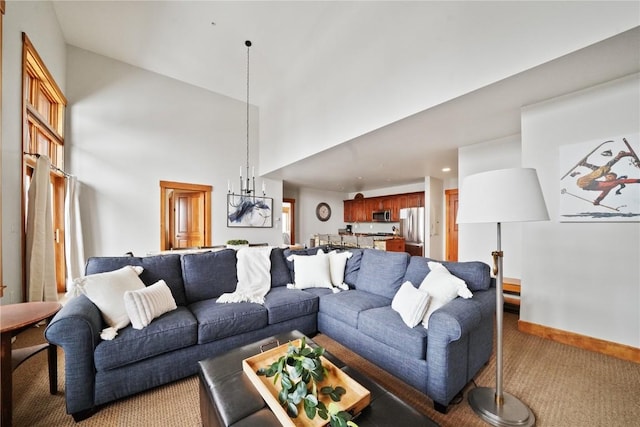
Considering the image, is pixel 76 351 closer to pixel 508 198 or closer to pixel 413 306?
pixel 413 306

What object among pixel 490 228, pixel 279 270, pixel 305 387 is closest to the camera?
pixel 305 387

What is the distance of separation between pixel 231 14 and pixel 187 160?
2641mm

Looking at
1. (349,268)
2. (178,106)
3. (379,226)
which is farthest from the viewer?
(379,226)

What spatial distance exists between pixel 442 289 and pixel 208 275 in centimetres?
214

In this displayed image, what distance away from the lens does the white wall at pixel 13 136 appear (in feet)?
7.11

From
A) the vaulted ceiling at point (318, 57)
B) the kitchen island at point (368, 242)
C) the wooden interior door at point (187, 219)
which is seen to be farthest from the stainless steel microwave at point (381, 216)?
the wooden interior door at point (187, 219)

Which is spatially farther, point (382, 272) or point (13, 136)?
point (382, 272)

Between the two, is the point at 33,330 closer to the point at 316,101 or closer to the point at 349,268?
the point at 349,268

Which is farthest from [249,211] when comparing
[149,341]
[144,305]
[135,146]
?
[149,341]

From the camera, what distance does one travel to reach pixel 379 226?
26.0ft

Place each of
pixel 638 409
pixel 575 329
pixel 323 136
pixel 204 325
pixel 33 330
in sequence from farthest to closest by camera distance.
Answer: pixel 323 136
pixel 33 330
pixel 575 329
pixel 204 325
pixel 638 409

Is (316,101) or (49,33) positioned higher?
(49,33)

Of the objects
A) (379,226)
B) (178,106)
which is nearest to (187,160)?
(178,106)

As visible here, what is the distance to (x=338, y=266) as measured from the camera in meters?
2.82
